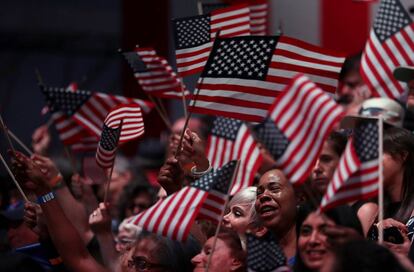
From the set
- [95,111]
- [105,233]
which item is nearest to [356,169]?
[105,233]

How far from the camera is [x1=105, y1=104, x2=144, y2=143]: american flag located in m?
8.76

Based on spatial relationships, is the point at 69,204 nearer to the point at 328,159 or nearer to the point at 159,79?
the point at 159,79

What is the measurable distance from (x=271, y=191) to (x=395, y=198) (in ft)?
2.24

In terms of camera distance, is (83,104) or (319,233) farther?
(83,104)

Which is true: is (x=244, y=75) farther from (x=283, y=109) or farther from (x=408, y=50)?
(x=283, y=109)

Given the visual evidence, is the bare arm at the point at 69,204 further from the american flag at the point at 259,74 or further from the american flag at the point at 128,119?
the american flag at the point at 259,74

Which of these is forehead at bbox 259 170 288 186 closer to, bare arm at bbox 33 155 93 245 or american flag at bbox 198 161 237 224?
american flag at bbox 198 161 237 224

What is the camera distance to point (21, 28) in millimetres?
16703

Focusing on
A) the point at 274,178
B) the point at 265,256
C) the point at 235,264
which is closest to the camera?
the point at 265,256

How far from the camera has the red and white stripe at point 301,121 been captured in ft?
21.1

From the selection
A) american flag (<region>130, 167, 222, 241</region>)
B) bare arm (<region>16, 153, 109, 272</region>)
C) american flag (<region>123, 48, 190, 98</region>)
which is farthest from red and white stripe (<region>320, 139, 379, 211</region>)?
american flag (<region>123, 48, 190, 98</region>)

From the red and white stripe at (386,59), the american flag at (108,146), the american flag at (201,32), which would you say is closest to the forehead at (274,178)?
the red and white stripe at (386,59)

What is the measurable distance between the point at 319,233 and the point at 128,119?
274 centimetres

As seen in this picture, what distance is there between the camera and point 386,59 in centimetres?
789
